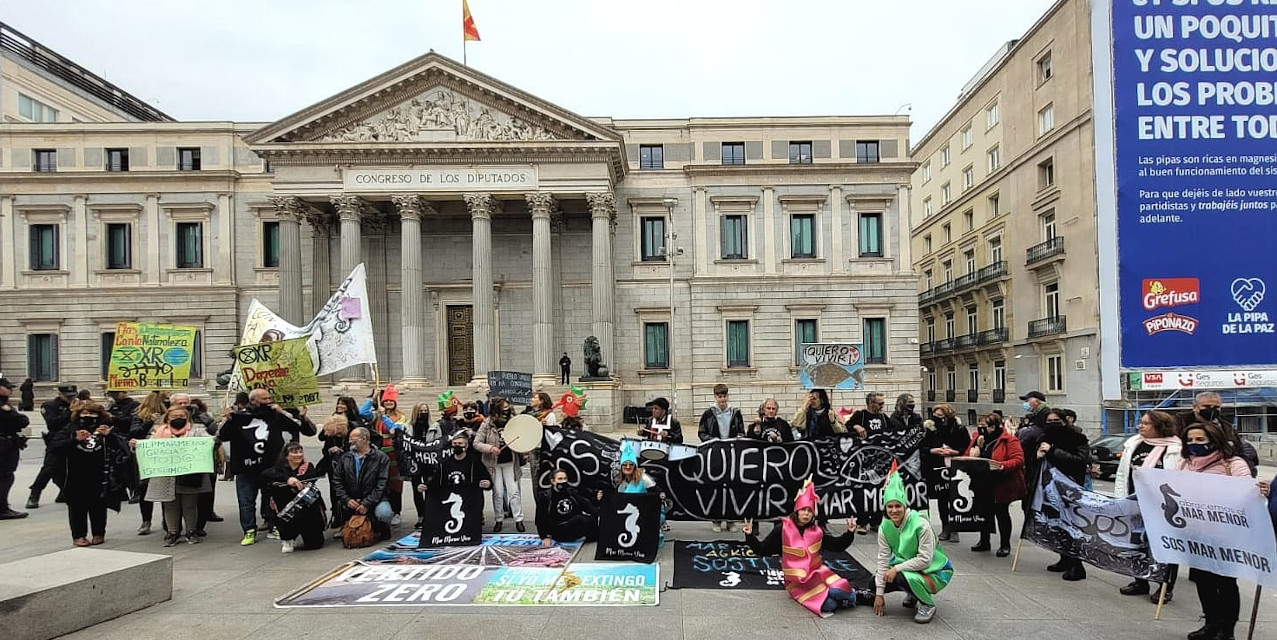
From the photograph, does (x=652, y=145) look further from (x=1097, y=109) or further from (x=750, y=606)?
(x=750, y=606)

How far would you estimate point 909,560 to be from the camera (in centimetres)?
742

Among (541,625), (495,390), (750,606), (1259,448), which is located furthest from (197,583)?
(1259,448)

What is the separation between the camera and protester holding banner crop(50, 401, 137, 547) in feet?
34.1

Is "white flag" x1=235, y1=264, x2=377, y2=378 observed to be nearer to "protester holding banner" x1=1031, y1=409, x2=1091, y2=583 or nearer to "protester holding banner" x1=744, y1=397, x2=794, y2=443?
"protester holding banner" x1=744, y1=397, x2=794, y2=443

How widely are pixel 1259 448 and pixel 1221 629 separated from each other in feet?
68.4

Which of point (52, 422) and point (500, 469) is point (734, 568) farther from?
point (52, 422)

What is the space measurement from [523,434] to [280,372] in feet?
15.8

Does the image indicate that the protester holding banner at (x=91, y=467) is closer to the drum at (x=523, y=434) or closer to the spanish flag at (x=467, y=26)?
the drum at (x=523, y=434)

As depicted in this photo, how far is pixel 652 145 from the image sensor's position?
40.9 meters

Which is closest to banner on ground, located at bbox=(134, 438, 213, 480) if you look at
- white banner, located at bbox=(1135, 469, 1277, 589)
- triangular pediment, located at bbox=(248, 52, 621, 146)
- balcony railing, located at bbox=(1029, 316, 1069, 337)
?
white banner, located at bbox=(1135, 469, 1277, 589)

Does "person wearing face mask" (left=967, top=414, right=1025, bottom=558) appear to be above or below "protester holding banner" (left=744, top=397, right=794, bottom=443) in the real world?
below

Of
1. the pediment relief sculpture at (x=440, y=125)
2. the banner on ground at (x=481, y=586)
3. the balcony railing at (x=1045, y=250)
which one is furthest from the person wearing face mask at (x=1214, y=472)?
the balcony railing at (x=1045, y=250)

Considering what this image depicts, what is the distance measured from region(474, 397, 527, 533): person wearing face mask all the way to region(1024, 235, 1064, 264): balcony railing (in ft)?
112

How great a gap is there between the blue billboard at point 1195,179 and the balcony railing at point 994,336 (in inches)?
1174
